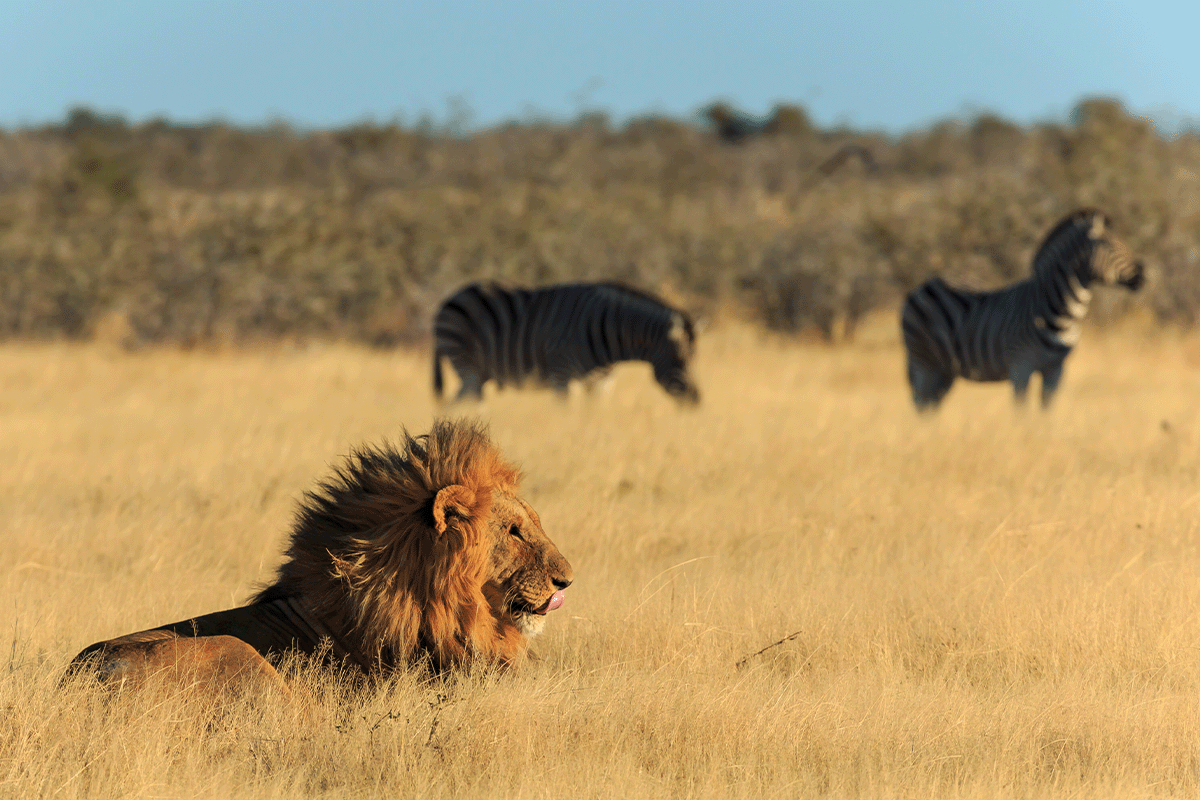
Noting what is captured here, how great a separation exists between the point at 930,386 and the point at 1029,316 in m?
1.27

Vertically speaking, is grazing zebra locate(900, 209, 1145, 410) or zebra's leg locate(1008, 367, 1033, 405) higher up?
grazing zebra locate(900, 209, 1145, 410)

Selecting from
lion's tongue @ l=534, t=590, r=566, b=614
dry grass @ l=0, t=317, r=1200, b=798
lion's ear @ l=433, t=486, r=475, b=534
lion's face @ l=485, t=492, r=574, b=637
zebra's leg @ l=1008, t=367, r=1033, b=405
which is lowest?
dry grass @ l=0, t=317, r=1200, b=798

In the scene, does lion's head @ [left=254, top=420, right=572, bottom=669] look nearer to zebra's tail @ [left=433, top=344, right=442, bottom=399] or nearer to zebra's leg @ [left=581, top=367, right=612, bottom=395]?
zebra's leg @ [left=581, top=367, right=612, bottom=395]

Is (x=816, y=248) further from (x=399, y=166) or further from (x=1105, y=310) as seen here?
(x=399, y=166)

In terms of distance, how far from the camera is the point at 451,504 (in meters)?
3.93

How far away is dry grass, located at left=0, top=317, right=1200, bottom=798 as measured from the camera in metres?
3.66

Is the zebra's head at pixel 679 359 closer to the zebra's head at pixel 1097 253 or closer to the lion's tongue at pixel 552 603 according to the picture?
the zebra's head at pixel 1097 253

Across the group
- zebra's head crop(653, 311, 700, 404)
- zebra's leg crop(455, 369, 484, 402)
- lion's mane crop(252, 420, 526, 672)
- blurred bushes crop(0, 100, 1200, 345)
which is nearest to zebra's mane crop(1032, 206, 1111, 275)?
zebra's head crop(653, 311, 700, 404)

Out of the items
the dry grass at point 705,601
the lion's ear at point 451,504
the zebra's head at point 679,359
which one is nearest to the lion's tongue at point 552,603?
the dry grass at point 705,601

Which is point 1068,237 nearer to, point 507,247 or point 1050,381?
point 1050,381

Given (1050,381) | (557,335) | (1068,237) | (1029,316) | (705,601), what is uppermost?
(1068,237)

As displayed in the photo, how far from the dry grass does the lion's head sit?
17 cm

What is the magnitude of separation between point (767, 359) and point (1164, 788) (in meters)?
13.3

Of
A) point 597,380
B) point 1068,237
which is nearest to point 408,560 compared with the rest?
point 597,380
